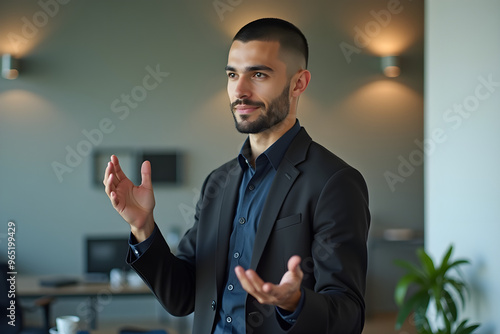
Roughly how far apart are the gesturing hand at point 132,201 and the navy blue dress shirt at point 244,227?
3 cm

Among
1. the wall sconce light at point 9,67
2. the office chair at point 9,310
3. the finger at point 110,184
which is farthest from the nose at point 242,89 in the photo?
the wall sconce light at point 9,67

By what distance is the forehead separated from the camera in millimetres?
1492

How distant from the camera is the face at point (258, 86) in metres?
1.49

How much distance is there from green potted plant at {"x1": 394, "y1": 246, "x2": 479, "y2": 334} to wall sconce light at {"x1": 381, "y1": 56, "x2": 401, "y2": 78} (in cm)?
321

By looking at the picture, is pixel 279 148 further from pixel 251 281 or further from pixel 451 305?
pixel 451 305

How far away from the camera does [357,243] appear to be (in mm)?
1376

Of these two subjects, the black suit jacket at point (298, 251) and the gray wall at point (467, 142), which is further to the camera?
the gray wall at point (467, 142)

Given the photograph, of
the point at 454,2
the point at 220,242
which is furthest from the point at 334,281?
the point at 454,2

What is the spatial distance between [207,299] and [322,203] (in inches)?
15.9

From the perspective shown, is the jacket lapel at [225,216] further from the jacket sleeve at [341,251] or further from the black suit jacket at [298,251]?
the jacket sleeve at [341,251]

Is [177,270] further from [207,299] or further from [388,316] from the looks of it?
[388,316]

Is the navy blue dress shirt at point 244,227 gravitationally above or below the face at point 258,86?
below

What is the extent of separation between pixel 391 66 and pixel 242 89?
5338 mm

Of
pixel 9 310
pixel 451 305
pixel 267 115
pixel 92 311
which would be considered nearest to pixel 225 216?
pixel 267 115
